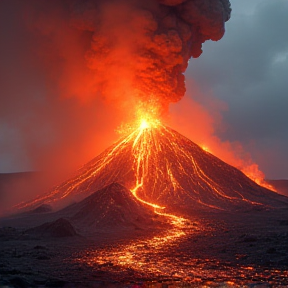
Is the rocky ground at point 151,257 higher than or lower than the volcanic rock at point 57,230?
lower

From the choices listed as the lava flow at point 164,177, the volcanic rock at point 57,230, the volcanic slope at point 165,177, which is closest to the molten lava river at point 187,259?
the volcanic rock at point 57,230

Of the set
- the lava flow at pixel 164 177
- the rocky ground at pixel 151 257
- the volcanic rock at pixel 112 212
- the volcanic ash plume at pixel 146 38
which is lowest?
the rocky ground at pixel 151 257

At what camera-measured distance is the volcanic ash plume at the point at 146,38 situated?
120 feet

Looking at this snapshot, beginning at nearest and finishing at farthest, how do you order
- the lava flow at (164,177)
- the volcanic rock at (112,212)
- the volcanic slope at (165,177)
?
1. the volcanic rock at (112,212)
2. the lava flow at (164,177)
3. the volcanic slope at (165,177)

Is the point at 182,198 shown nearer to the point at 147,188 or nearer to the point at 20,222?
the point at 147,188

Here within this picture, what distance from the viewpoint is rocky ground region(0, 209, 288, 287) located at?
449 inches

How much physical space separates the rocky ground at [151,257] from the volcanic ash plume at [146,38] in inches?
691

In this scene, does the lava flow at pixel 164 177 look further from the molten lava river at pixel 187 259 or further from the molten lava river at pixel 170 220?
the molten lava river at pixel 187 259

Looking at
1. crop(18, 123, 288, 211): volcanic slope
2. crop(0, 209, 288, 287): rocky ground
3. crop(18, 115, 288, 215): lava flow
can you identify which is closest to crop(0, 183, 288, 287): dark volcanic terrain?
crop(0, 209, 288, 287): rocky ground

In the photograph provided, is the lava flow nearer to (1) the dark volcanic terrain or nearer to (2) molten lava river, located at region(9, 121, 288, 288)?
(2) molten lava river, located at region(9, 121, 288, 288)

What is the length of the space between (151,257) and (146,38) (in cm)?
2521

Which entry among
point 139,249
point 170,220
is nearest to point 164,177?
point 170,220

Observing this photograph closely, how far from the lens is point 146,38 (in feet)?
120

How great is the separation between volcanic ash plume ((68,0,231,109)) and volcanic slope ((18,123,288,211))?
4.25 meters
